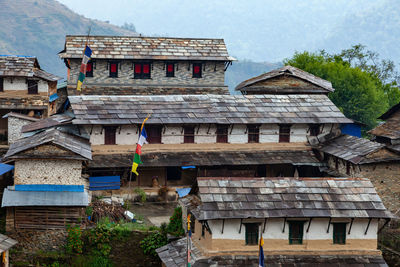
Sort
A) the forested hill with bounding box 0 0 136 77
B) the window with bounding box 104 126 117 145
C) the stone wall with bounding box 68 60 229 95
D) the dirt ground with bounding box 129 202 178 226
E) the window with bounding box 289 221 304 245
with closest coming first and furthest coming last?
the window with bounding box 289 221 304 245, the dirt ground with bounding box 129 202 178 226, the window with bounding box 104 126 117 145, the stone wall with bounding box 68 60 229 95, the forested hill with bounding box 0 0 136 77

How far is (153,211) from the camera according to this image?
35.9 m

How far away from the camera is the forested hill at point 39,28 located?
159375mm

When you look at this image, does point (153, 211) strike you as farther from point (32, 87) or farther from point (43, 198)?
point (32, 87)

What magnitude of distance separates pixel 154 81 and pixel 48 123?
49.3ft

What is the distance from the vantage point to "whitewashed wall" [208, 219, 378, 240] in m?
24.6

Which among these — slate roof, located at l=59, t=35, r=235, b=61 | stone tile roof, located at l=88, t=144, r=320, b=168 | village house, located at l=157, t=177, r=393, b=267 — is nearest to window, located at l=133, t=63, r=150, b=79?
slate roof, located at l=59, t=35, r=235, b=61

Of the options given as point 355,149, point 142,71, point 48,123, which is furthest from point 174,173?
point 142,71

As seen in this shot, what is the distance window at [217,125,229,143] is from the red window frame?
1329 cm

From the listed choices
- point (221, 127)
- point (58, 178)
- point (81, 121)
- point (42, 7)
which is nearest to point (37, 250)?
point (58, 178)

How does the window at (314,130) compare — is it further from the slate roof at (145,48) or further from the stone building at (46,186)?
the stone building at (46,186)

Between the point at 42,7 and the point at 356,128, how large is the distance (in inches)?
6013

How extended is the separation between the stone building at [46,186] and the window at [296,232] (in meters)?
10.9

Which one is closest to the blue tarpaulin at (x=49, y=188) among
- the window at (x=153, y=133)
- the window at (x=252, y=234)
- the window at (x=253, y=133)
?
the window at (x=153, y=133)

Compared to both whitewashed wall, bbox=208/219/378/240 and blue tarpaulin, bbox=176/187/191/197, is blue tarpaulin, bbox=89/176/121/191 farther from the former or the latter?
whitewashed wall, bbox=208/219/378/240
